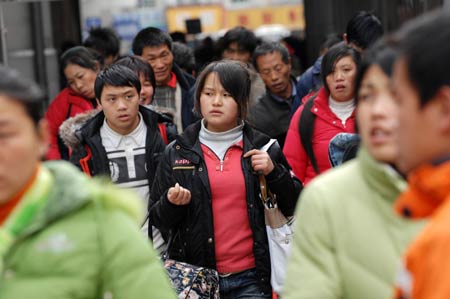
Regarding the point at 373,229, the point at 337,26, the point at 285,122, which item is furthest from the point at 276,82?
the point at 337,26

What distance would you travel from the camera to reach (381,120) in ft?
9.32

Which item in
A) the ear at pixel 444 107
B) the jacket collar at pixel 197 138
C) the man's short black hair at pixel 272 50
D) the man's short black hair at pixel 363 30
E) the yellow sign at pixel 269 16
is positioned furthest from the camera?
the yellow sign at pixel 269 16

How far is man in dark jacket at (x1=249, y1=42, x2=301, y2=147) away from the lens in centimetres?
852

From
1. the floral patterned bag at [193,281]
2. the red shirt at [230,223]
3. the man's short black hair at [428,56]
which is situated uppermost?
the man's short black hair at [428,56]

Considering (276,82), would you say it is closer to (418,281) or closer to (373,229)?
(373,229)

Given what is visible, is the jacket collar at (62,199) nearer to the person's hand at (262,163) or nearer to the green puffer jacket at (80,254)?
the green puffer jacket at (80,254)

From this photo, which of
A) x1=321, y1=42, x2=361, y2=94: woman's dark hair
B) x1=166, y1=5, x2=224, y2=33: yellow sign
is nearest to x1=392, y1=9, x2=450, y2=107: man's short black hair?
x1=321, y1=42, x2=361, y2=94: woman's dark hair

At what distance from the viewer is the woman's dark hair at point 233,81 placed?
5816mm

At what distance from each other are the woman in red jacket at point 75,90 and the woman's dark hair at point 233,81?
2.65 m

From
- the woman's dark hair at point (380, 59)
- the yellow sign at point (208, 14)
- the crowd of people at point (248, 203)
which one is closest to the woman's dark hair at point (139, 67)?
the crowd of people at point (248, 203)

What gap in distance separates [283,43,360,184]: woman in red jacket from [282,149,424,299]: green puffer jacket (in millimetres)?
3235

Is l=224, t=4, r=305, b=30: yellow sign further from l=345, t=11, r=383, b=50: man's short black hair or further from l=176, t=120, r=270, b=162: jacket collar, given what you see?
l=176, t=120, r=270, b=162: jacket collar

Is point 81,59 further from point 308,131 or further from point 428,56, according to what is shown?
point 428,56

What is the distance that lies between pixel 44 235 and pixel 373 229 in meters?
0.95
